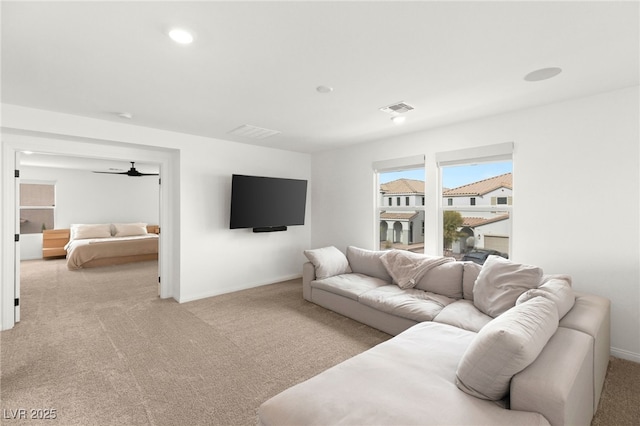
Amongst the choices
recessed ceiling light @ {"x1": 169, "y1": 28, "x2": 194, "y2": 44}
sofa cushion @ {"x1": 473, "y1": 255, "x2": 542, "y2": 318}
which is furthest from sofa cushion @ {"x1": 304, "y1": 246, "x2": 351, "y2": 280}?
recessed ceiling light @ {"x1": 169, "y1": 28, "x2": 194, "y2": 44}

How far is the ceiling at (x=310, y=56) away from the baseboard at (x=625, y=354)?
2.37 m

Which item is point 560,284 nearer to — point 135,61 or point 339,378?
point 339,378

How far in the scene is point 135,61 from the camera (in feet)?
7.04

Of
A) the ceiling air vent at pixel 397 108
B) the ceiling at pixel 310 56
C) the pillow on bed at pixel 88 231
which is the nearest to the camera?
the ceiling at pixel 310 56

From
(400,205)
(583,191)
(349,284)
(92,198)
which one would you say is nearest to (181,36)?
(349,284)

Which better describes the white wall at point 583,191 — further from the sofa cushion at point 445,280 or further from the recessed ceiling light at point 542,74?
the recessed ceiling light at point 542,74

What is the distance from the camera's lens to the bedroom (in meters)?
2.47

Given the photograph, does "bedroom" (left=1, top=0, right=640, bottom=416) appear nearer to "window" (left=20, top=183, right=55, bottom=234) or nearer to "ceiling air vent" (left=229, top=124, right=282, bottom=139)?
"ceiling air vent" (left=229, top=124, right=282, bottom=139)

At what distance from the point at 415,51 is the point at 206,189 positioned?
3535 mm

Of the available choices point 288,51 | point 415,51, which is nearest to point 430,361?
point 415,51

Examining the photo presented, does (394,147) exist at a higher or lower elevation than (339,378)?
higher

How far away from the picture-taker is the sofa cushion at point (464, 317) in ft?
8.16

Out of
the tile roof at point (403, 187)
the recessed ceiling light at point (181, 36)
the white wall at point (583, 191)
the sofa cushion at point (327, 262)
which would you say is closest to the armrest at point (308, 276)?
the sofa cushion at point (327, 262)

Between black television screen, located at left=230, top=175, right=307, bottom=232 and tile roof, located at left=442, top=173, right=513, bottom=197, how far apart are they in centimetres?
248
